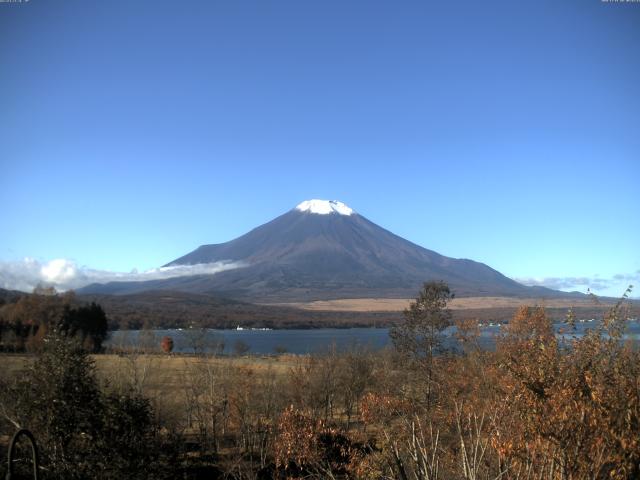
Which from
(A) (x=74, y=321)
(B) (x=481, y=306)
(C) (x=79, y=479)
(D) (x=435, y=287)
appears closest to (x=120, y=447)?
(C) (x=79, y=479)

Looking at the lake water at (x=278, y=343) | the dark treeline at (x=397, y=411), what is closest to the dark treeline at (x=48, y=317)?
the lake water at (x=278, y=343)

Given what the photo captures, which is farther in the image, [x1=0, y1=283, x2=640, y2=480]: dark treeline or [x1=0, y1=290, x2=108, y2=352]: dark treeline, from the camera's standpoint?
[x1=0, y1=290, x2=108, y2=352]: dark treeline

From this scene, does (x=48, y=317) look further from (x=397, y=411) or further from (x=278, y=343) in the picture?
(x=397, y=411)

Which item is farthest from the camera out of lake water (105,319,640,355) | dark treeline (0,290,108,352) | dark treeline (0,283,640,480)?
dark treeline (0,290,108,352)

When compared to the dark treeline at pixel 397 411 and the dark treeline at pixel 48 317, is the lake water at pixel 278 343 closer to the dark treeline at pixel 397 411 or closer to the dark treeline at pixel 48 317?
the dark treeline at pixel 397 411

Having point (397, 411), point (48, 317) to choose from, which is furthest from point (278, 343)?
point (397, 411)

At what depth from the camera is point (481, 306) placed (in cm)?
17275

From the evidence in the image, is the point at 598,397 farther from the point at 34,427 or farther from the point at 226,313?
the point at 226,313

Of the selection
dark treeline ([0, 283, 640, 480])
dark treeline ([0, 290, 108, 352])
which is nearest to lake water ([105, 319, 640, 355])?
dark treeline ([0, 283, 640, 480])

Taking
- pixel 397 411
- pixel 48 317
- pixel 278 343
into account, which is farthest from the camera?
pixel 278 343

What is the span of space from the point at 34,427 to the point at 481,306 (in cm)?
16976

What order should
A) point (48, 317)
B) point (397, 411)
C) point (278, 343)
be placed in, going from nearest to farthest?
1. point (397, 411)
2. point (48, 317)
3. point (278, 343)

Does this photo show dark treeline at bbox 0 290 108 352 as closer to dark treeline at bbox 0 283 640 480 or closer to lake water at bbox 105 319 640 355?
lake water at bbox 105 319 640 355

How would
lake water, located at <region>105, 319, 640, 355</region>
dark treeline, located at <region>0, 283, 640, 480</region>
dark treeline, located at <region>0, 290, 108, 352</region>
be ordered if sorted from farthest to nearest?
dark treeline, located at <region>0, 290, 108, 352</region>, lake water, located at <region>105, 319, 640, 355</region>, dark treeline, located at <region>0, 283, 640, 480</region>
